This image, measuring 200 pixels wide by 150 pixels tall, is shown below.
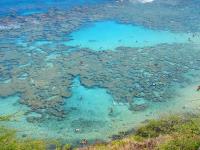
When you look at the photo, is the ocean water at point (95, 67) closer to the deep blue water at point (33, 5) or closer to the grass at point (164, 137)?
the deep blue water at point (33, 5)

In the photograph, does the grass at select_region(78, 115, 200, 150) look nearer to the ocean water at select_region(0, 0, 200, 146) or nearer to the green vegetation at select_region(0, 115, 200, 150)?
the green vegetation at select_region(0, 115, 200, 150)

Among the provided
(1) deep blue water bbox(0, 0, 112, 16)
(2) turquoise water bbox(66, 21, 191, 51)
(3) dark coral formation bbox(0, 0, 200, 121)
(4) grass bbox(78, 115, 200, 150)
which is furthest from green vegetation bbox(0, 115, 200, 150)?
(1) deep blue water bbox(0, 0, 112, 16)

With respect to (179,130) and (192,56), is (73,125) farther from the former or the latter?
(192,56)

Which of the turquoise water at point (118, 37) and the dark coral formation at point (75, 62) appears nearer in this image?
the dark coral formation at point (75, 62)

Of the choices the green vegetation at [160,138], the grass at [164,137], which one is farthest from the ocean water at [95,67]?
the grass at [164,137]

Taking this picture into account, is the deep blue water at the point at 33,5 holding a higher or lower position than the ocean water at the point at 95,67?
higher

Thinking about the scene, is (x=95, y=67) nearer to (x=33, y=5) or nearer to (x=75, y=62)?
(x=75, y=62)

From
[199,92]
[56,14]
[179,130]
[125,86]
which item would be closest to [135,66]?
[125,86]

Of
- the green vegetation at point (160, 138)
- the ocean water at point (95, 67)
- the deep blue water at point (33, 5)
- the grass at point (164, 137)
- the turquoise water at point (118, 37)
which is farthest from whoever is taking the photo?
the deep blue water at point (33, 5)
